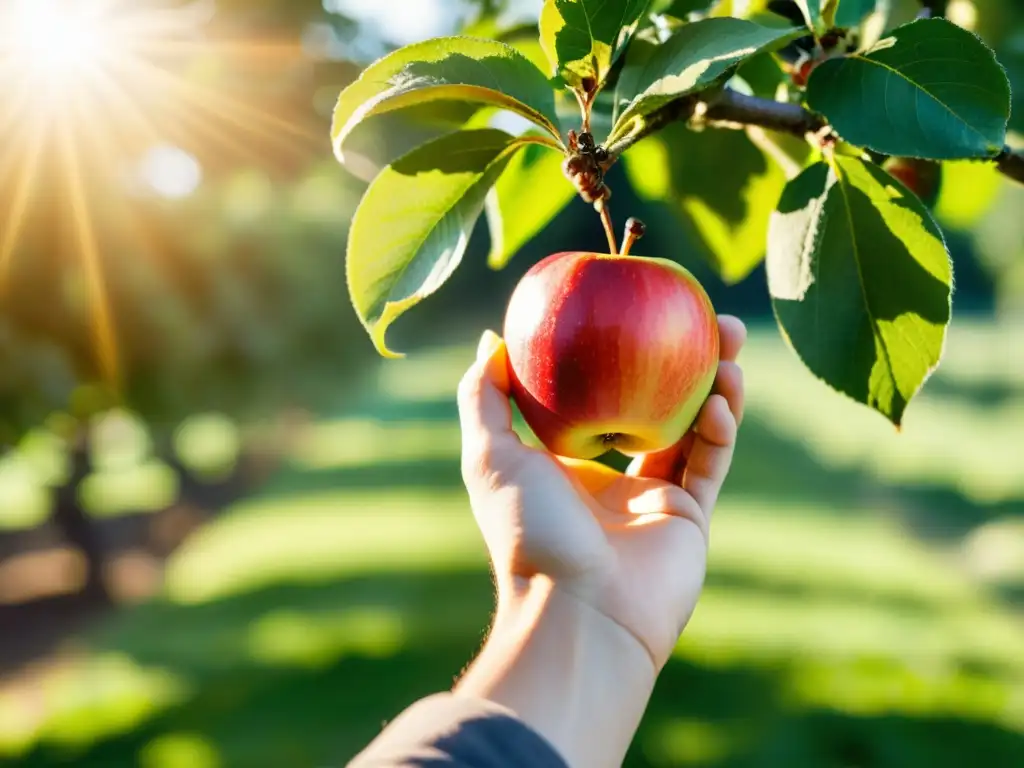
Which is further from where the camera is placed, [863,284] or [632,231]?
[632,231]

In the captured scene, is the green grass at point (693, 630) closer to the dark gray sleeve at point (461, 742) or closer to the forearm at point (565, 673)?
the forearm at point (565, 673)

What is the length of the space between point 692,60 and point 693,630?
481 cm

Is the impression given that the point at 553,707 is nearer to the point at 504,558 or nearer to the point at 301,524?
the point at 504,558

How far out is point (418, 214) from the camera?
849mm

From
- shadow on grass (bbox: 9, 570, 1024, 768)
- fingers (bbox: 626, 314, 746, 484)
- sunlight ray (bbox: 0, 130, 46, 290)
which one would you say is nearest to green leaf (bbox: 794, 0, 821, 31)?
fingers (bbox: 626, 314, 746, 484)

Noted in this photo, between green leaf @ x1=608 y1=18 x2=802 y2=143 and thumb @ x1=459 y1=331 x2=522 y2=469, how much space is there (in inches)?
14.1

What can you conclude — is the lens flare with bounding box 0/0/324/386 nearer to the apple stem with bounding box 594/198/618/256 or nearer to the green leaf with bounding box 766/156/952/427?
the apple stem with bounding box 594/198/618/256

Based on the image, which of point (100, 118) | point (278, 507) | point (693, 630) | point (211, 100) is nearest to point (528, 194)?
point (211, 100)

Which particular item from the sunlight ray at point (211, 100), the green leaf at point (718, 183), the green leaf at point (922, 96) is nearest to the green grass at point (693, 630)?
the sunlight ray at point (211, 100)

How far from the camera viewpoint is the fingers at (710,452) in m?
1.06

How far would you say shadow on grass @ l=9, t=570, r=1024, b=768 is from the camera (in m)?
3.67

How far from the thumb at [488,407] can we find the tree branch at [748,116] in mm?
354

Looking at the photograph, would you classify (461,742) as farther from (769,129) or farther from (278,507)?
(278,507)

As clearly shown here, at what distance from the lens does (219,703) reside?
455cm
